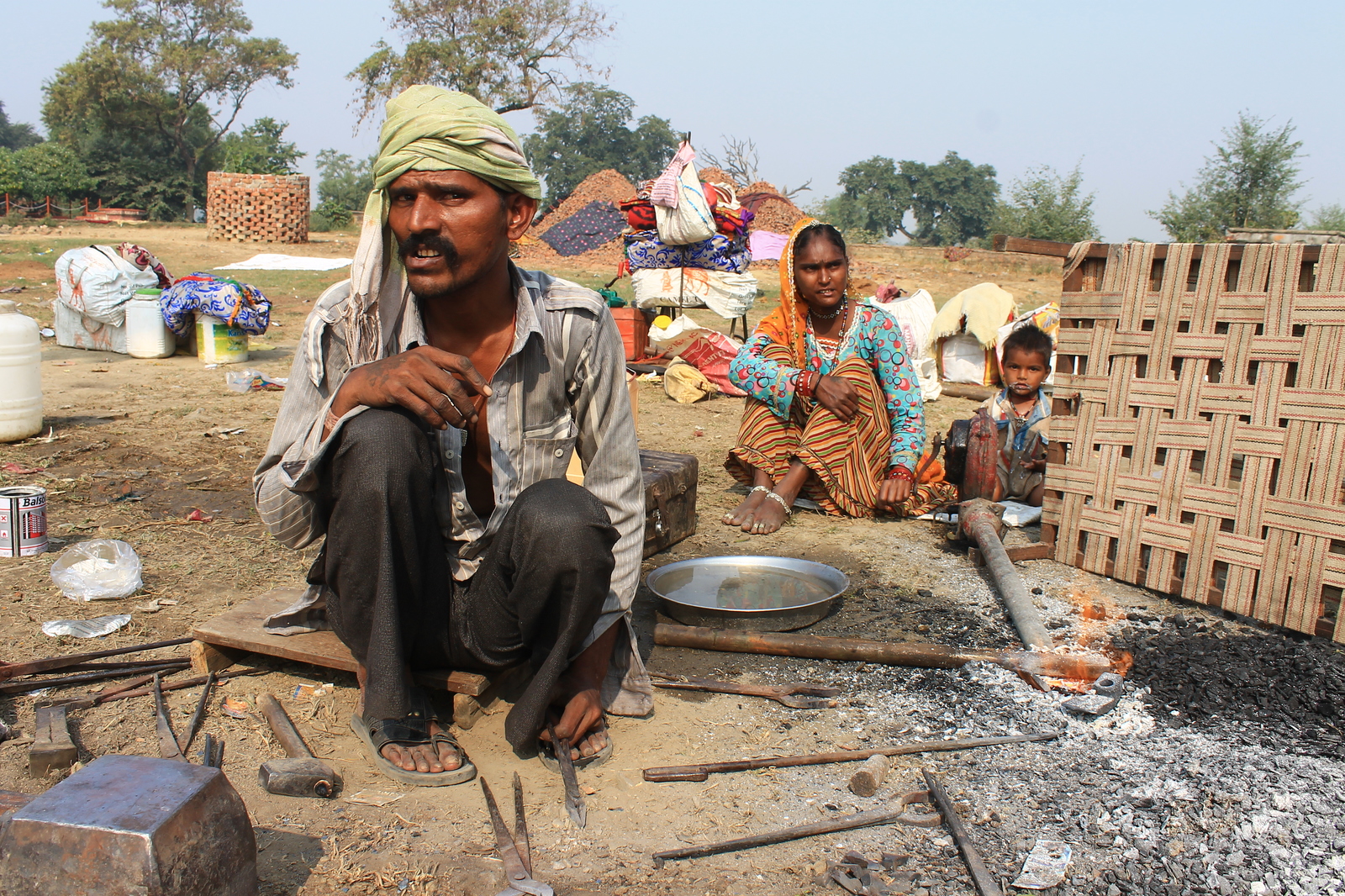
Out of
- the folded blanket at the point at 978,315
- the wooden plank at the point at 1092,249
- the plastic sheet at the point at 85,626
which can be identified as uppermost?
the wooden plank at the point at 1092,249

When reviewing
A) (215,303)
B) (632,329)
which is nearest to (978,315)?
(632,329)

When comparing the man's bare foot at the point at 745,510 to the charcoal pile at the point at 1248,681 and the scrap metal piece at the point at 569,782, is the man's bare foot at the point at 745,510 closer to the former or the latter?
the charcoal pile at the point at 1248,681

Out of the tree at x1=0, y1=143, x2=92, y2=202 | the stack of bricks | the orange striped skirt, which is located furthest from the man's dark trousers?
the tree at x1=0, y1=143, x2=92, y2=202

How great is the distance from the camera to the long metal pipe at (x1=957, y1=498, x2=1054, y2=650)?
9.98 ft

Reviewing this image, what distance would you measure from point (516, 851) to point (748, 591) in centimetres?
173

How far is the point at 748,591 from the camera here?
3488 millimetres

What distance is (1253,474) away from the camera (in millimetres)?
3260

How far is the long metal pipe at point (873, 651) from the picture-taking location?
275cm

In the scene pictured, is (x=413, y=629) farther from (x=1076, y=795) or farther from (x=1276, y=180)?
(x=1276, y=180)

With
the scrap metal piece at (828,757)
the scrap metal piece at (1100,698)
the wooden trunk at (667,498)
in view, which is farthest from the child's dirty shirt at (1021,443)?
the scrap metal piece at (828,757)

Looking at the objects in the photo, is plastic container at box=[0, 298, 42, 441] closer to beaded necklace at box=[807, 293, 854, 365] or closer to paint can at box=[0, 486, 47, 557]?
paint can at box=[0, 486, 47, 557]

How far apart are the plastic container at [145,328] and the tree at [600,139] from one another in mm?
36011

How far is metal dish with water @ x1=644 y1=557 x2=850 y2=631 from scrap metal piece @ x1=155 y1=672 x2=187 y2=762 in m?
1.49

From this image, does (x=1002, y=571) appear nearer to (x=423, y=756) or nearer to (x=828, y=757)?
(x=828, y=757)
